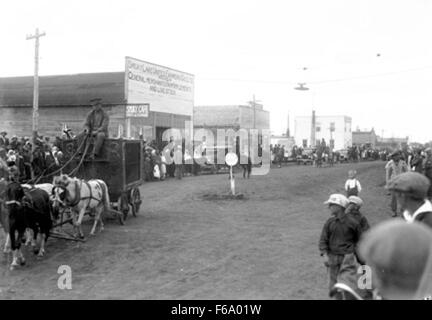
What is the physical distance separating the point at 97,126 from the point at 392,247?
12620mm

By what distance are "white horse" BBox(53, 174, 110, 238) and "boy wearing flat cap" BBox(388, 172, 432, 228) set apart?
349 inches

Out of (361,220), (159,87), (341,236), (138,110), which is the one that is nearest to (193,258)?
(361,220)

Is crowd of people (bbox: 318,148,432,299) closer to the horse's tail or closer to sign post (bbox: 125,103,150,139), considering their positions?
the horse's tail

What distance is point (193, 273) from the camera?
9.12 m

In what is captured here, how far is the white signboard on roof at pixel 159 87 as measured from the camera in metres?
30.1

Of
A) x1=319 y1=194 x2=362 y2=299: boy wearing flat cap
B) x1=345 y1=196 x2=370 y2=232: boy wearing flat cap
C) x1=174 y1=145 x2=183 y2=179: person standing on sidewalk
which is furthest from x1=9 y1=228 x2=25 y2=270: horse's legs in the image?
x1=174 y1=145 x2=183 y2=179: person standing on sidewalk

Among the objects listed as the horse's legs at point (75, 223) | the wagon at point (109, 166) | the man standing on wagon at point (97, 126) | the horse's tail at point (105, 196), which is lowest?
the horse's legs at point (75, 223)

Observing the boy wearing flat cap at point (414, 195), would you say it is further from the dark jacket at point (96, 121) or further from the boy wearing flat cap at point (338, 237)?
the dark jacket at point (96, 121)

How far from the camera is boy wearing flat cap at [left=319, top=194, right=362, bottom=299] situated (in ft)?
21.9

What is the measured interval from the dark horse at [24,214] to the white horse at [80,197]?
2.22 ft

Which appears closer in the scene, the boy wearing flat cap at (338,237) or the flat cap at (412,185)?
the flat cap at (412,185)

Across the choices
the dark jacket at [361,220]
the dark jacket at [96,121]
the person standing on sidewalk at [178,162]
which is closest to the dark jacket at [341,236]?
the dark jacket at [361,220]

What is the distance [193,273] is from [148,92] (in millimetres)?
23512
